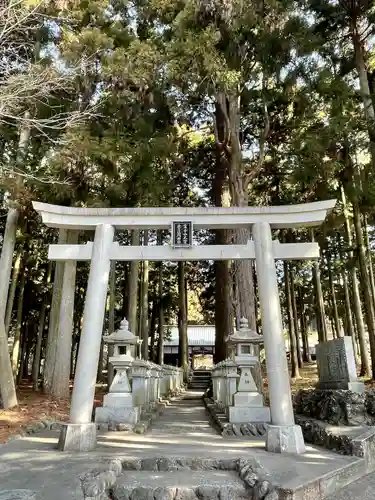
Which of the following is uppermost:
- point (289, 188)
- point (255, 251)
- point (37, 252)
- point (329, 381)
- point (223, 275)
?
point (289, 188)

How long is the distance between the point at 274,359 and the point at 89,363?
8.46 feet

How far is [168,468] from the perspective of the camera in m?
4.43

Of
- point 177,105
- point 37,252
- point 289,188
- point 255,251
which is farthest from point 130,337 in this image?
point 37,252

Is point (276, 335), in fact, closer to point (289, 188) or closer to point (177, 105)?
point (177, 105)

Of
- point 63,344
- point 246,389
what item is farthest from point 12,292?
point 246,389

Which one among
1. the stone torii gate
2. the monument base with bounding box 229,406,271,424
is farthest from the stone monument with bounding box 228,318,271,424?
the stone torii gate

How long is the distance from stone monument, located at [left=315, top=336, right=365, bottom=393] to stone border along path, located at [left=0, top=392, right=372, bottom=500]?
68.7 inches

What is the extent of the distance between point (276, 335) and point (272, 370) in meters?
0.48

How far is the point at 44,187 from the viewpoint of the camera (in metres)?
9.28

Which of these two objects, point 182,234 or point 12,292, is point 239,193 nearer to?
point 182,234

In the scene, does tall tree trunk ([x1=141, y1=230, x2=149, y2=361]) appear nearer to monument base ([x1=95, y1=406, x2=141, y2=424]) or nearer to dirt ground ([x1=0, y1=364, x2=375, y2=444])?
dirt ground ([x1=0, y1=364, x2=375, y2=444])

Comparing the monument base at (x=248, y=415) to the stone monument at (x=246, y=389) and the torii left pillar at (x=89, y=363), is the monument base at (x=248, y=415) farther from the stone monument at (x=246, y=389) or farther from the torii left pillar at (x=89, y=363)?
the torii left pillar at (x=89, y=363)

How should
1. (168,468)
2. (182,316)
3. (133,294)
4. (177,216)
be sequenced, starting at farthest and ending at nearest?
(182,316)
(133,294)
(177,216)
(168,468)

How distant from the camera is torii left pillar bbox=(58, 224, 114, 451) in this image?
539 centimetres
